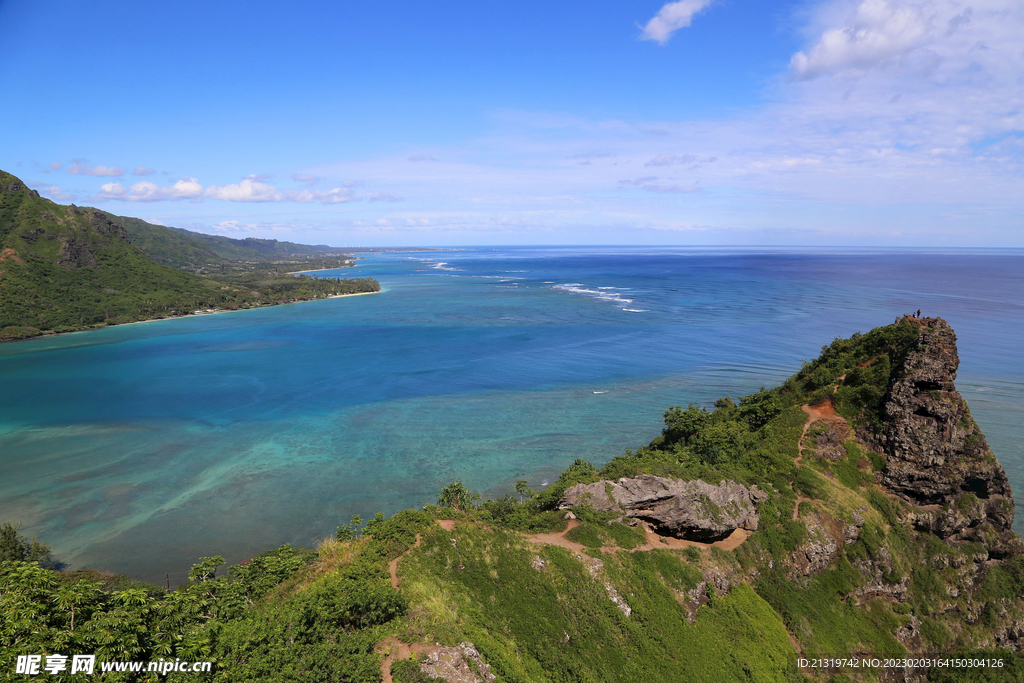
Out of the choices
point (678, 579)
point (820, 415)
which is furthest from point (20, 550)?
point (820, 415)

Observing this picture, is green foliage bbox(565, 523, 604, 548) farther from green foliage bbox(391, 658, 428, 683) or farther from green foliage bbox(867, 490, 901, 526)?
green foliage bbox(867, 490, 901, 526)

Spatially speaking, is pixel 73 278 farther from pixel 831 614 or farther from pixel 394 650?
pixel 831 614

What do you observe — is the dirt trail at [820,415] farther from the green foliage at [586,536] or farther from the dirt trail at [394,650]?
the dirt trail at [394,650]

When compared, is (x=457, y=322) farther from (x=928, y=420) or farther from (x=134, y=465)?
(x=928, y=420)

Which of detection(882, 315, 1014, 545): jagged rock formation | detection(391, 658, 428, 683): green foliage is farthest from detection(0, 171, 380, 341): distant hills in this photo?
detection(882, 315, 1014, 545): jagged rock formation

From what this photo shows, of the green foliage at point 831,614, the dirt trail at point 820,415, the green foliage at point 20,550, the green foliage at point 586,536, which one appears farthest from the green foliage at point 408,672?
the green foliage at point 20,550

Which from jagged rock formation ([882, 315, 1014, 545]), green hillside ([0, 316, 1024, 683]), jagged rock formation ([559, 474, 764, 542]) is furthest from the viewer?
jagged rock formation ([882, 315, 1014, 545])

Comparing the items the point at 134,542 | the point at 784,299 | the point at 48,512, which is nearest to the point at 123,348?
the point at 48,512
